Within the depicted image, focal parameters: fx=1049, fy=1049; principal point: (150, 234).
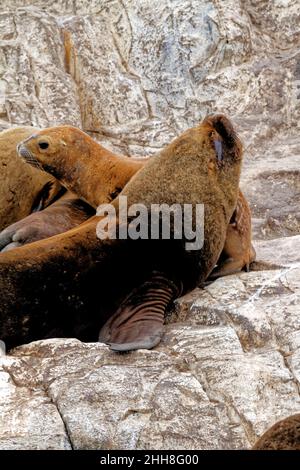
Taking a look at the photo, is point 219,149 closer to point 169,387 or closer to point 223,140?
point 223,140

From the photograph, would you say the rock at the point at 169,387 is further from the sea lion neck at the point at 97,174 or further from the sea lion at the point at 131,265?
the sea lion neck at the point at 97,174

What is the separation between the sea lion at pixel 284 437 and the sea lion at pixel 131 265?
1694 mm

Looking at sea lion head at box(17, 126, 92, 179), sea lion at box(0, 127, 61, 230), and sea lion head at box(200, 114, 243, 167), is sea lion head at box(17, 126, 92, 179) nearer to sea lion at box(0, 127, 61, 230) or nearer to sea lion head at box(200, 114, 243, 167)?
sea lion at box(0, 127, 61, 230)

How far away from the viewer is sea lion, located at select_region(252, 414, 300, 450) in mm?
3797

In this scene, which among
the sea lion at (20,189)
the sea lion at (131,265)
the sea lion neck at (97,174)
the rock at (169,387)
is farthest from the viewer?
the sea lion at (20,189)

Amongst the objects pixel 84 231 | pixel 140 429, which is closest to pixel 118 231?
pixel 84 231

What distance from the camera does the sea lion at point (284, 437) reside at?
12.5ft

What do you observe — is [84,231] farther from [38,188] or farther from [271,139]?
[271,139]

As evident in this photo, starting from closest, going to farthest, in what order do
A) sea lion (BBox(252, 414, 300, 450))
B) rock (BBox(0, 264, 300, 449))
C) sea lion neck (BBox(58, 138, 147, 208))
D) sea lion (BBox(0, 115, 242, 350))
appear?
sea lion (BBox(252, 414, 300, 450)) → rock (BBox(0, 264, 300, 449)) → sea lion (BBox(0, 115, 242, 350)) → sea lion neck (BBox(58, 138, 147, 208))

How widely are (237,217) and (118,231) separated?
1.03 meters

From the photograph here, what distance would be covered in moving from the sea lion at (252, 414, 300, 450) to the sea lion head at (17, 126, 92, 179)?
12.9 feet

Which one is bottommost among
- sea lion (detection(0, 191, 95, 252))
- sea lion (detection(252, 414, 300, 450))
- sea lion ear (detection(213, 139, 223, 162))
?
sea lion (detection(0, 191, 95, 252))

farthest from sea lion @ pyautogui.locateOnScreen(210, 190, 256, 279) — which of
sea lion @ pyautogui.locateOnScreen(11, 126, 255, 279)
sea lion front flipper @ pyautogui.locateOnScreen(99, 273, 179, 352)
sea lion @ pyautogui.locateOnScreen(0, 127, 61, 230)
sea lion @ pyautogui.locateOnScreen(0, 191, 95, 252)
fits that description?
sea lion @ pyautogui.locateOnScreen(0, 127, 61, 230)

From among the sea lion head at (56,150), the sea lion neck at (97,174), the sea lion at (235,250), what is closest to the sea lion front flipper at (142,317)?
the sea lion at (235,250)
